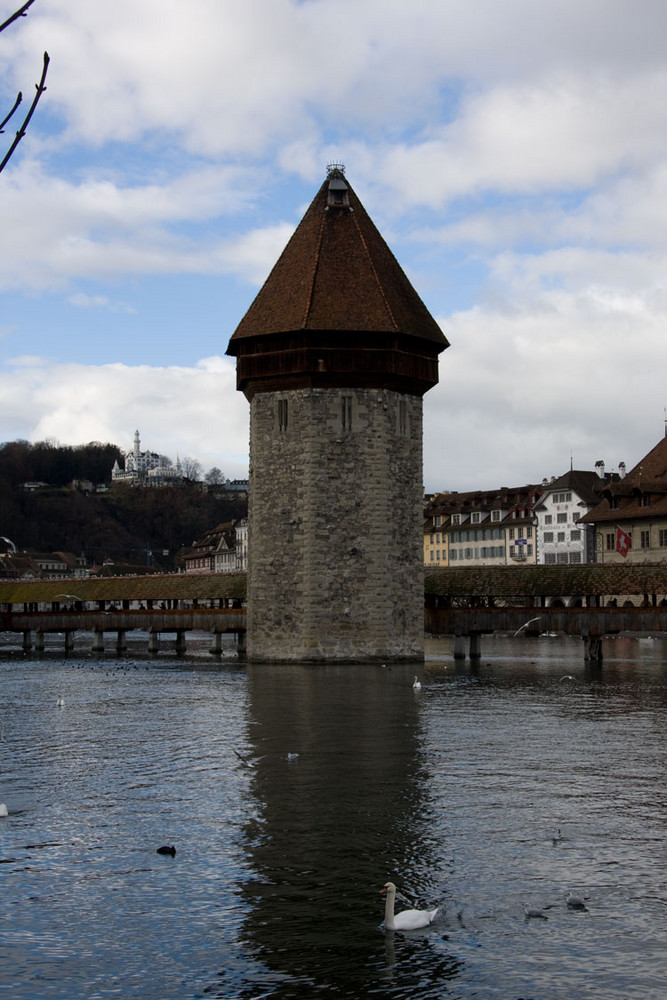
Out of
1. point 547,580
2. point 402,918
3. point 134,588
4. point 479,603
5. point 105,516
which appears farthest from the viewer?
point 105,516

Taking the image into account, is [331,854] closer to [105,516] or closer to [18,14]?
[18,14]

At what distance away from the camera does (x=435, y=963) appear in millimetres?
8016

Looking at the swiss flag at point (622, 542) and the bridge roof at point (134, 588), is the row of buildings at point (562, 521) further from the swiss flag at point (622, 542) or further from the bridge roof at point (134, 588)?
the bridge roof at point (134, 588)

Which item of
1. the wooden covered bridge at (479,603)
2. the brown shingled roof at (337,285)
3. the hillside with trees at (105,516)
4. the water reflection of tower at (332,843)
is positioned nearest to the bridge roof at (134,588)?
the wooden covered bridge at (479,603)

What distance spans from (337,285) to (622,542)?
25.3m

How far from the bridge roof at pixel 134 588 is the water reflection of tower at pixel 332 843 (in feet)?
86.5

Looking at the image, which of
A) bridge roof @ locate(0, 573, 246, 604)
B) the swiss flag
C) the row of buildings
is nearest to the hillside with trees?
the row of buildings

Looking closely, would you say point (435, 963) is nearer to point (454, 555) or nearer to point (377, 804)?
point (377, 804)

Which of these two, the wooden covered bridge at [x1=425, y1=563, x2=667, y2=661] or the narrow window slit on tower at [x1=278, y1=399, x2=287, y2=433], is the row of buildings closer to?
the wooden covered bridge at [x1=425, y1=563, x2=667, y2=661]

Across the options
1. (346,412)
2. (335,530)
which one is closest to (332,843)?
(335,530)

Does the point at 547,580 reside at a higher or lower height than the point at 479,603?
higher

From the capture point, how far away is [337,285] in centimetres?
3819

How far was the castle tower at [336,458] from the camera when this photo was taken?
36906 mm

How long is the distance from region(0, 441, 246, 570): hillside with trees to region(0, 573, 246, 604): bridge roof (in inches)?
3390
